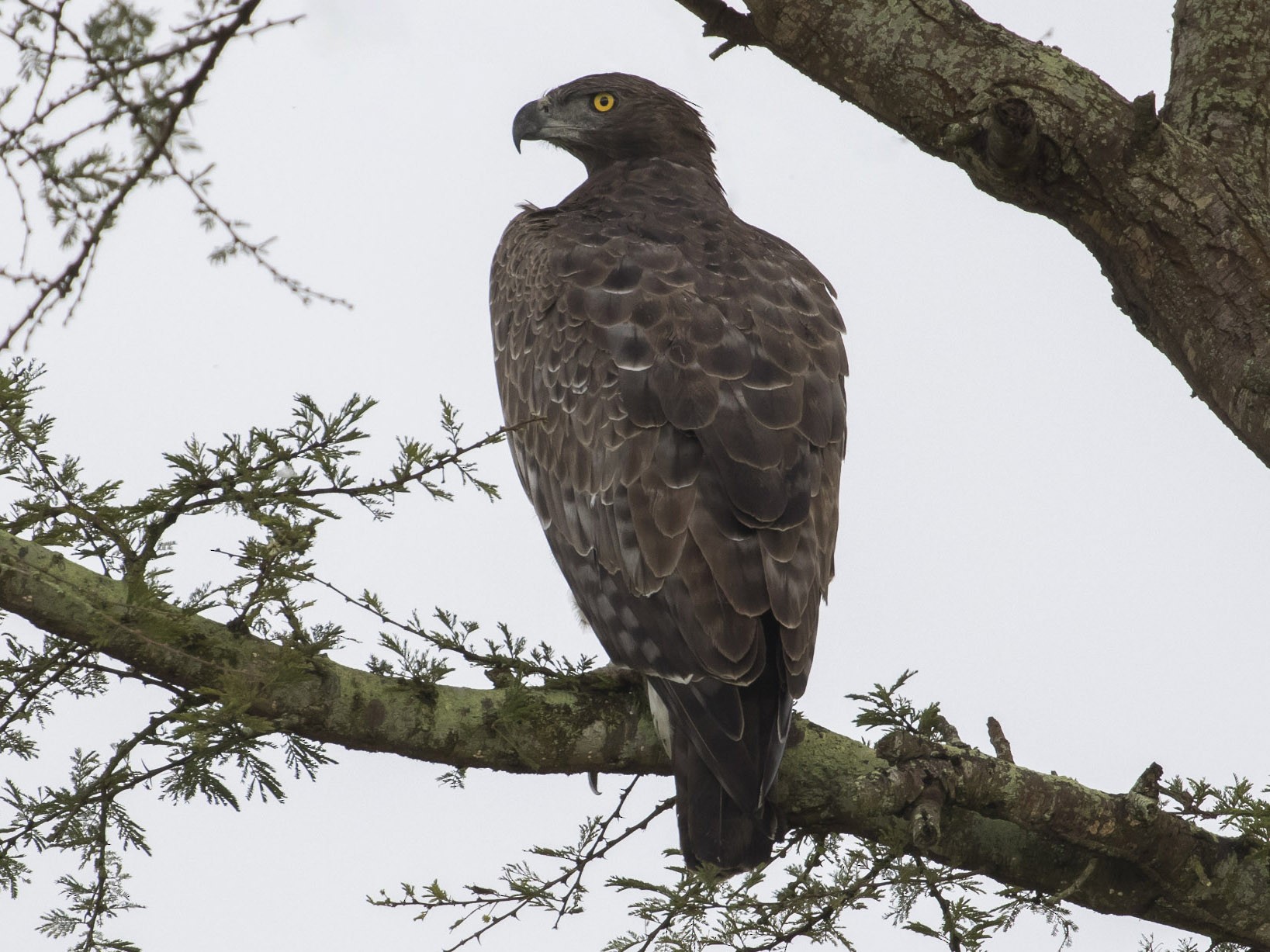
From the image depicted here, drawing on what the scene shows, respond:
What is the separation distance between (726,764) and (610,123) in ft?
12.9

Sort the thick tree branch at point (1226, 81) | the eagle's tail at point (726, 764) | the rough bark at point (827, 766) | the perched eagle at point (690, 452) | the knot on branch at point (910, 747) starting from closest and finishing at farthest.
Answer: the rough bark at point (827, 766) < the eagle's tail at point (726, 764) < the perched eagle at point (690, 452) < the knot on branch at point (910, 747) < the thick tree branch at point (1226, 81)

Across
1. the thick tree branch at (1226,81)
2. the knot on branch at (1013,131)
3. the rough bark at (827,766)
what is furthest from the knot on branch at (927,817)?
the thick tree branch at (1226,81)

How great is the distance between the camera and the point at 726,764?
412 centimetres

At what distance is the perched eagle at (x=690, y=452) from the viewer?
4.27 metres

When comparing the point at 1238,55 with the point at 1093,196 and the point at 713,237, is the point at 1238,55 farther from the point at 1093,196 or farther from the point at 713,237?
the point at 713,237

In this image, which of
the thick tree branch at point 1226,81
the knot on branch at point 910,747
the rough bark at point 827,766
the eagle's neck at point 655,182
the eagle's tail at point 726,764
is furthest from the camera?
the eagle's neck at point 655,182

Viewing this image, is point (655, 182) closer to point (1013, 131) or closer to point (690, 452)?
point (690, 452)

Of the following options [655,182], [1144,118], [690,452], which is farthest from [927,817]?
[655,182]

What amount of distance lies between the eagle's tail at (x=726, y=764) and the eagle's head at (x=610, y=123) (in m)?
3.49

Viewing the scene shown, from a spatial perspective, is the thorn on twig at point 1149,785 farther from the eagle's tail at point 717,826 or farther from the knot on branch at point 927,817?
the eagle's tail at point 717,826

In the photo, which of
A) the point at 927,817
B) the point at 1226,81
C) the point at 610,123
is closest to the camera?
the point at 927,817

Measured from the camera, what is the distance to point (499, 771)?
429cm

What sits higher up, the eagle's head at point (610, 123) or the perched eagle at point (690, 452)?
the eagle's head at point (610, 123)

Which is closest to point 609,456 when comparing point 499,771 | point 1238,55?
point 499,771
